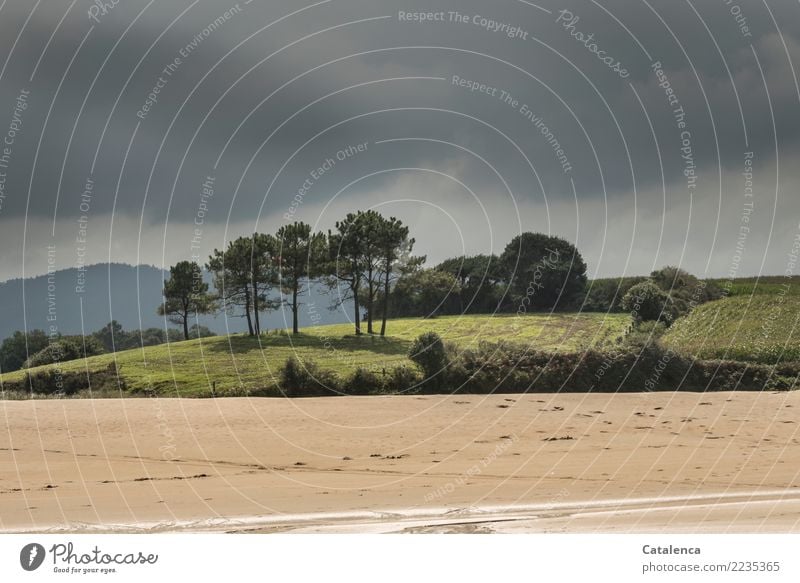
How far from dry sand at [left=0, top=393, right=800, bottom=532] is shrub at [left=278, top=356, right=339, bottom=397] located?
3.00 metres

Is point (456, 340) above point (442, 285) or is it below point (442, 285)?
below

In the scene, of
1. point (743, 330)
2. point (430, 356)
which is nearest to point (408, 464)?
point (430, 356)

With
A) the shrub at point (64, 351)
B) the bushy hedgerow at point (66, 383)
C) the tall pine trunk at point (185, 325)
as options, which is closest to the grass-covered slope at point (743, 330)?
the tall pine trunk at point (185, 325)

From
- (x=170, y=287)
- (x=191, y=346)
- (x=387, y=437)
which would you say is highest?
(x=170, y=287)

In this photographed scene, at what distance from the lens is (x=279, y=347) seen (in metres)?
41.1

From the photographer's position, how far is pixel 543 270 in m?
51.0

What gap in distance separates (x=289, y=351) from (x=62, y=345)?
43.6 ft

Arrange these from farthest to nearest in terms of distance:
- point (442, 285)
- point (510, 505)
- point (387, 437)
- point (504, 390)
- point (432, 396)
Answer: point (442, 285) → point (504, 390) → point (432, 396) → point (387, 437) → point (510, 505)

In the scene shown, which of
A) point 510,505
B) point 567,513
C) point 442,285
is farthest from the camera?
point 442,285

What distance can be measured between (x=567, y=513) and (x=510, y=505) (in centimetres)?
127

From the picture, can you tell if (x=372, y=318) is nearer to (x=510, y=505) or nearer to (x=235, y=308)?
(x=235, y=308)

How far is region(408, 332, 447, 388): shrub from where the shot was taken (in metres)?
36.1

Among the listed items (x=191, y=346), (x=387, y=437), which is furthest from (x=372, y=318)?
(x=387, y=437)

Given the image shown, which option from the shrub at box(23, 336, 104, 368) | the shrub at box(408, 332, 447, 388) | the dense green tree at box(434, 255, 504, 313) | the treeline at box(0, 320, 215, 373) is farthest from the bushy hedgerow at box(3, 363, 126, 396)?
the dense green tree at box(434, 255, 504, 313)
